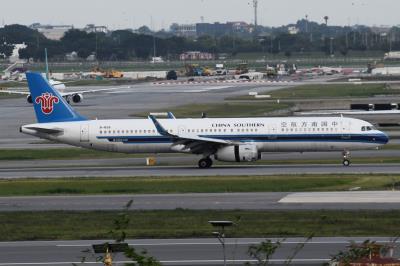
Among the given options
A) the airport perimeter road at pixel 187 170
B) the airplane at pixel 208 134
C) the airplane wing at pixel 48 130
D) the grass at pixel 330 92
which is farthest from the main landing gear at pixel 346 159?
the grass at pixel 330 92

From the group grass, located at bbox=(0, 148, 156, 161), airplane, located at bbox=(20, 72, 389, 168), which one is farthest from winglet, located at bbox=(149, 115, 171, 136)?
grass, located at bbox=(0, 148, 156, 161)

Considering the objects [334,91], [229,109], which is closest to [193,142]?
[229,109]

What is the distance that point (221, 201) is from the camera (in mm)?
44719

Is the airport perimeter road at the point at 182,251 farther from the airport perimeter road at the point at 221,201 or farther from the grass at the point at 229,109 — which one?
the grass at the point at 229,109

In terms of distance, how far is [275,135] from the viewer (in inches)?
2357

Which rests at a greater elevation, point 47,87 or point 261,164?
point 47,87

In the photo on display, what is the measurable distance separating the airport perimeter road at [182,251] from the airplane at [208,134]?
2516 cm

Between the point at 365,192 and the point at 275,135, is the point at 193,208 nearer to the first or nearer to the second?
the point at 365,192

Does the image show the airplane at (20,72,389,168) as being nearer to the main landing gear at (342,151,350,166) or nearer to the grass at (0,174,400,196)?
the main landing gear at (342,151,350,166)

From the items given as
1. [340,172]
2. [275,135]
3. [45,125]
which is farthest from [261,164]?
[45,125]

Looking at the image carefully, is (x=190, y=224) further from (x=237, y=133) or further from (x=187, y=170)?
(x=237, y=133)

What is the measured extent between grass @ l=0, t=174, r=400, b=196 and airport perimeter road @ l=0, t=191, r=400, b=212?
155 cm

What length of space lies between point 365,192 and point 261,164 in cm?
1562

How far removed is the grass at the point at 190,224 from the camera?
35906 millimetres
